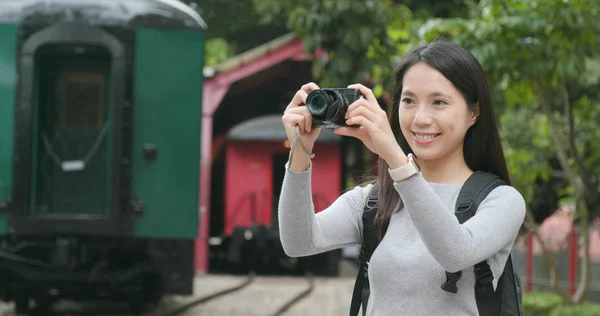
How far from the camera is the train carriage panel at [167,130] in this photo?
9094mm

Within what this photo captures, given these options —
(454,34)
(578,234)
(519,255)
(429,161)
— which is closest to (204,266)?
(519,255)

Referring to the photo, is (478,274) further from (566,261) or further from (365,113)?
(566,261)

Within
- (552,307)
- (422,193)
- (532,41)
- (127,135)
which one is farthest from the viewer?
(127,135)

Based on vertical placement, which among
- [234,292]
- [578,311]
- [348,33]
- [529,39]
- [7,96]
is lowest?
[234,292]

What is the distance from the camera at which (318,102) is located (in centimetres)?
207

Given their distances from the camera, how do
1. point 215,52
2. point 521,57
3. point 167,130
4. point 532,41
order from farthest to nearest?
point 215,52, point 167,130, point 521,57, point 532,41

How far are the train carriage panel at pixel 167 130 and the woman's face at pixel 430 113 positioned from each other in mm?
7013

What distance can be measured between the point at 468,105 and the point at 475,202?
0.24m

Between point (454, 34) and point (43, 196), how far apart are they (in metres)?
4.38

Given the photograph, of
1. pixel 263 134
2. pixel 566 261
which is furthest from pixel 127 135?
pixel 263 134

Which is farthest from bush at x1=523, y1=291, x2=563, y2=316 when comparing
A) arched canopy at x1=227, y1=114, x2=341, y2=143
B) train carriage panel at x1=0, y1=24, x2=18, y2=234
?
arched canopy at x1=227, y1=114, x2=341, y2=143

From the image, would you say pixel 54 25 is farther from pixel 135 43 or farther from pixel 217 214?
pixel 217 214

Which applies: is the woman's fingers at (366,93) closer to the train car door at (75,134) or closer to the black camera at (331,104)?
the black camera at (331,104)

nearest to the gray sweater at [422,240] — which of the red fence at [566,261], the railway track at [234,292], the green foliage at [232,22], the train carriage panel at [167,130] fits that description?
the train carriage panel at [167,130]
